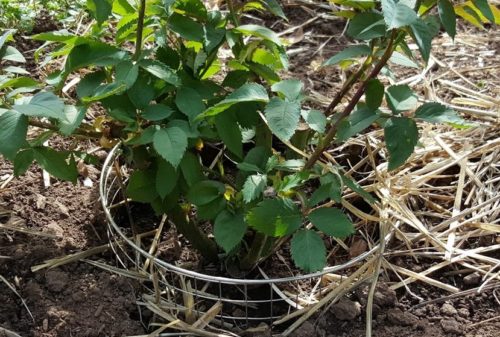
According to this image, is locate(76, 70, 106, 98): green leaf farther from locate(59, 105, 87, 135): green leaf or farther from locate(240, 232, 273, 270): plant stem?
locate(240, 232, 273, 270): plant stem

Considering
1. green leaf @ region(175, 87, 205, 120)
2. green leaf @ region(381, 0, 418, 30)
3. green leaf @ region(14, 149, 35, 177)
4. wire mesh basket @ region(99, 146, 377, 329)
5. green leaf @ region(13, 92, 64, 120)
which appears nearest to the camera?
green leaf @ region(381, 0, 418, 30)

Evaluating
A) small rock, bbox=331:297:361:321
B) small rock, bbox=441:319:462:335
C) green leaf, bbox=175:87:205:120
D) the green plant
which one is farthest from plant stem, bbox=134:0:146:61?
small rock, bbox=441:319:462:335

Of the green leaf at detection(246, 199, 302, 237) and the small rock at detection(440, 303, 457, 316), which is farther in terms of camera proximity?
the small rock at detection(440, 303, 457, 316)

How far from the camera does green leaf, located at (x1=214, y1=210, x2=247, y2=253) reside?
1.41 meters

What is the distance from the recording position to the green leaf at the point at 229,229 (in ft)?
4.61

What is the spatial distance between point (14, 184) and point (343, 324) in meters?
0.94

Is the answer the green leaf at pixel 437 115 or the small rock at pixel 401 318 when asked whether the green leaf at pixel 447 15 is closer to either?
the green leaf at pixel 437 115

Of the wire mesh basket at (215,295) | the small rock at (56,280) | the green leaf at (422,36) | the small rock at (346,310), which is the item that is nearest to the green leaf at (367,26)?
the green leaf at (422,36)

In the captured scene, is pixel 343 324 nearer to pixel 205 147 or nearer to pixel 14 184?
pixel 205 147

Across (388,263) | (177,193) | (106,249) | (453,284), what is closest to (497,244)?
(453,284)

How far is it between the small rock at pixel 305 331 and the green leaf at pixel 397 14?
2.36ft

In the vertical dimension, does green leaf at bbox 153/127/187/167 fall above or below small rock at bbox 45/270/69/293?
above

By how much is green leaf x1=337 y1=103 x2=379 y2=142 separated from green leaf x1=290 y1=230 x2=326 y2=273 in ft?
0.64

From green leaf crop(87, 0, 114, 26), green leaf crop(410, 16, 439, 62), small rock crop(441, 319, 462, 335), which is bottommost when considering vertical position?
small rock crop(441, 319, 462, 335)
